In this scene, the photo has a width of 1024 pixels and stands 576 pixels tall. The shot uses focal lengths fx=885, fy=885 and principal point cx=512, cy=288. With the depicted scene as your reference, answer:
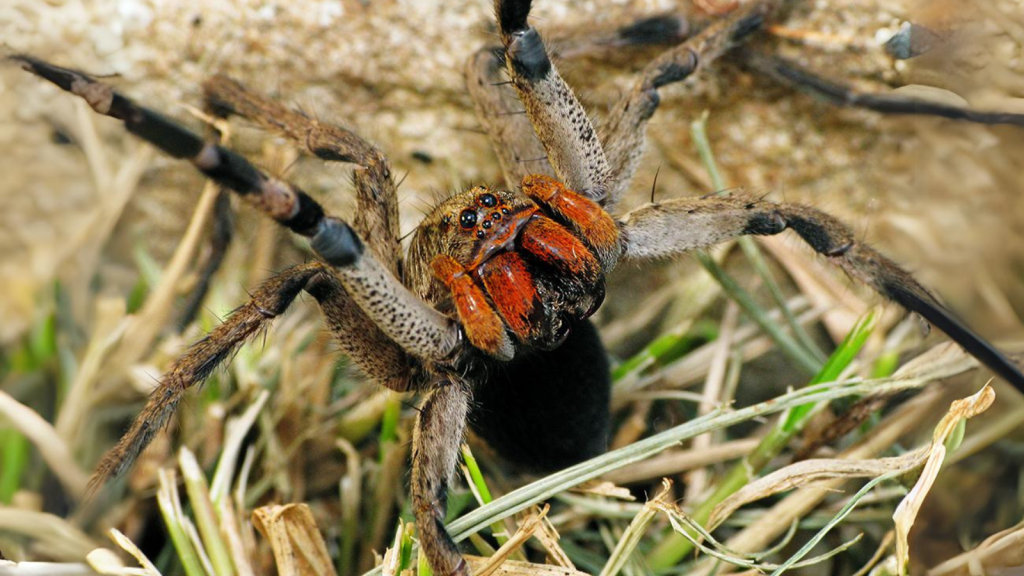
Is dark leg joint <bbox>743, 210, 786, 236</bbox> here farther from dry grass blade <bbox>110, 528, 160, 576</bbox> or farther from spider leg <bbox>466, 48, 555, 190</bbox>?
dry grass blade <bbox>110, 528, 160, 576</bbox>

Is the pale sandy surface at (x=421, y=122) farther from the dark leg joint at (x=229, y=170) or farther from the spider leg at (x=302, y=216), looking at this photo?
the dark leg joint at (x=229, y=170)

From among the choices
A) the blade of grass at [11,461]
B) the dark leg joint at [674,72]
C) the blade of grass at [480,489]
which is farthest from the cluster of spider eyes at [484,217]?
the blade of grass at [11,461]

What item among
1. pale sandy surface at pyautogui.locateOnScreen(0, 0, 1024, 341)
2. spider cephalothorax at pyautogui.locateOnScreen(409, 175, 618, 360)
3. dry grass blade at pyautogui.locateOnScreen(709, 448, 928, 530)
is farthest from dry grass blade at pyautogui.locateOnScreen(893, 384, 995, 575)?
spider cephalothorax at pyautogui.locateOnScreen(409, 175, 618, 360)

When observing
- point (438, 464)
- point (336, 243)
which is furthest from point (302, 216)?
point (438, 464)

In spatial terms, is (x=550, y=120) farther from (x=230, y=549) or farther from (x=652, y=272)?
(x=230, y=549)

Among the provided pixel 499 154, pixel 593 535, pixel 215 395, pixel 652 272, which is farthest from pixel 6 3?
pixel 593 535

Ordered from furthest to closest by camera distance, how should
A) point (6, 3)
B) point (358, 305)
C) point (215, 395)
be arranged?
1. point (6, 3)
2. point (215, 395)
3. point (358, 305)
